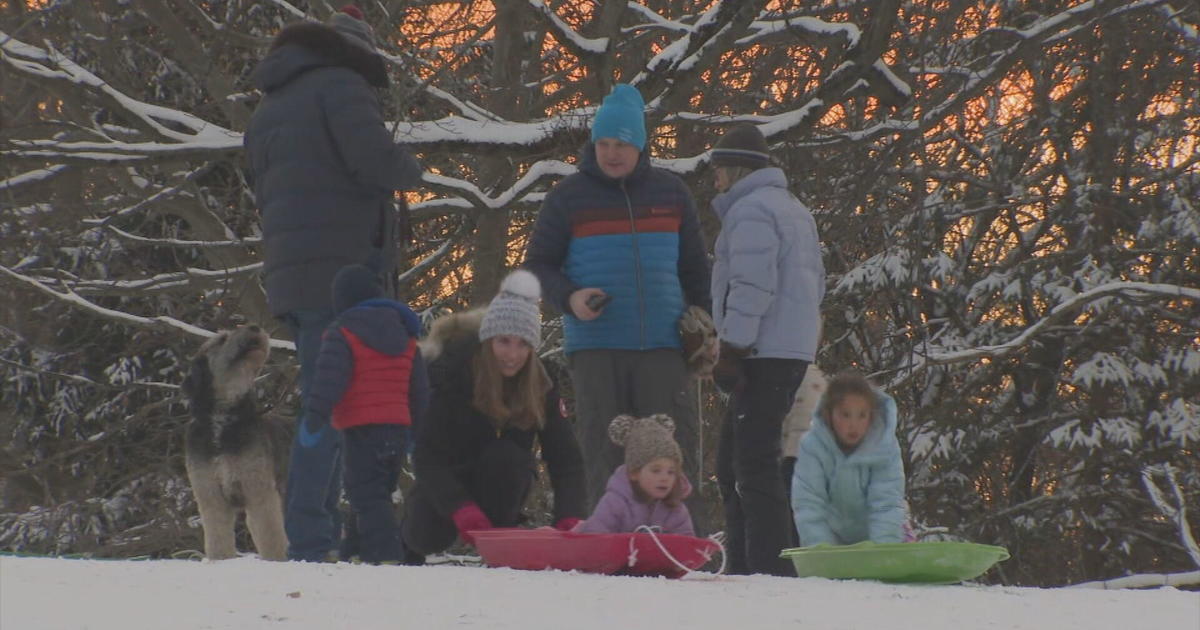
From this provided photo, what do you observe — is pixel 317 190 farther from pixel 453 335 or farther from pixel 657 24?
pixel 657 24

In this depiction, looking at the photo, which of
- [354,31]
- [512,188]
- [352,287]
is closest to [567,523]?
[352,287]

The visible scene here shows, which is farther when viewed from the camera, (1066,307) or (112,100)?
(1066,307)

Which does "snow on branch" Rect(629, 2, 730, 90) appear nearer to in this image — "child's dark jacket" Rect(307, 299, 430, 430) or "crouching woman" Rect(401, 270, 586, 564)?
"crouching woman" Rect(401, 270, 586, 564)

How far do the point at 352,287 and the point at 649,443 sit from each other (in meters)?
1.26

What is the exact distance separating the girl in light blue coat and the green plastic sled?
0.49 meters

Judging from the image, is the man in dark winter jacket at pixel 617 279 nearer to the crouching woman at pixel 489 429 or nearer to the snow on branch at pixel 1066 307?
the crouching woman at pixel 489 429

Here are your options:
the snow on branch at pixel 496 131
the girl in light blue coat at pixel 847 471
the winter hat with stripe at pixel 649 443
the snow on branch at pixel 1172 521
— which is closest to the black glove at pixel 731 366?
the girl in light blue coat at pixel 847 471

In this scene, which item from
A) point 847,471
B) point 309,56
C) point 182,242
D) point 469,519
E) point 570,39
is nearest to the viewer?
point 847,471

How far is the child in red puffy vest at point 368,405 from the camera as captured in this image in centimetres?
548

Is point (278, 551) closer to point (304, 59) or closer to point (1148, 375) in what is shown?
point (304, 59)

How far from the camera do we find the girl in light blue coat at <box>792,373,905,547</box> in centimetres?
546

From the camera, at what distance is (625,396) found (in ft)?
19.0

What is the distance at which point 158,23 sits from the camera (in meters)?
10.9

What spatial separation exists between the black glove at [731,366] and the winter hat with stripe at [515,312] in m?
0.68
